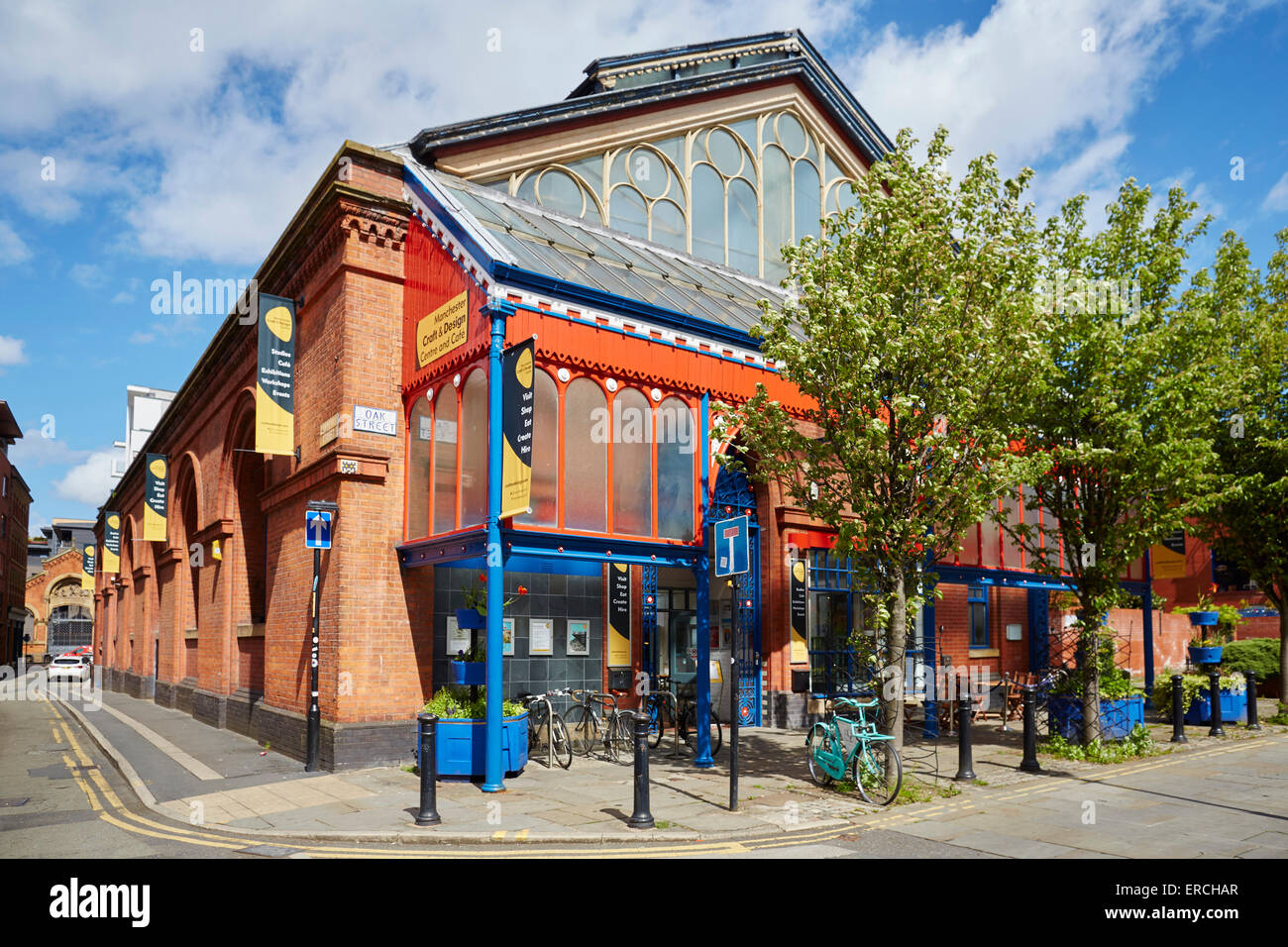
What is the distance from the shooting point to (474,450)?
524 inches

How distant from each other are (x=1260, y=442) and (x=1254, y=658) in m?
10.1

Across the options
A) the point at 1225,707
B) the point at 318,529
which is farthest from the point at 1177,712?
the point at 318,529

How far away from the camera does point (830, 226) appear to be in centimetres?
1308

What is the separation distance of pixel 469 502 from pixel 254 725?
8.28m

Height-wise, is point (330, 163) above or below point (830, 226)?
above

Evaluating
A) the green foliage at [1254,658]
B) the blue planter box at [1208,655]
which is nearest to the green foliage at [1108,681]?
the blue planter box at [1208,655]

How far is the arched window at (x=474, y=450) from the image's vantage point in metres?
13.0

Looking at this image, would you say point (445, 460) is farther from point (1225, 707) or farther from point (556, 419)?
point (1225, 707)

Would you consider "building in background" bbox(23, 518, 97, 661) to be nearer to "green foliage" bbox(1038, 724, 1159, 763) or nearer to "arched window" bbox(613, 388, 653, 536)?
"arched window" bbox(613, 388, 653, 536)

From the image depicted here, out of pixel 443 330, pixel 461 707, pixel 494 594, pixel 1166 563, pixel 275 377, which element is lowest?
pixel 461 707

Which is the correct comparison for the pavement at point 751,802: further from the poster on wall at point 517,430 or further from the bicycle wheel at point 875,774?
the poster on wall at point 517,430

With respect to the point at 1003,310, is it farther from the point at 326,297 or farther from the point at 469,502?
the point at 326,297

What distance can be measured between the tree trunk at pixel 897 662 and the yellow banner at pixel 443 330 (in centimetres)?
702

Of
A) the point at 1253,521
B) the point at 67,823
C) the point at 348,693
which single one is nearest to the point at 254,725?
the point at 348,693
